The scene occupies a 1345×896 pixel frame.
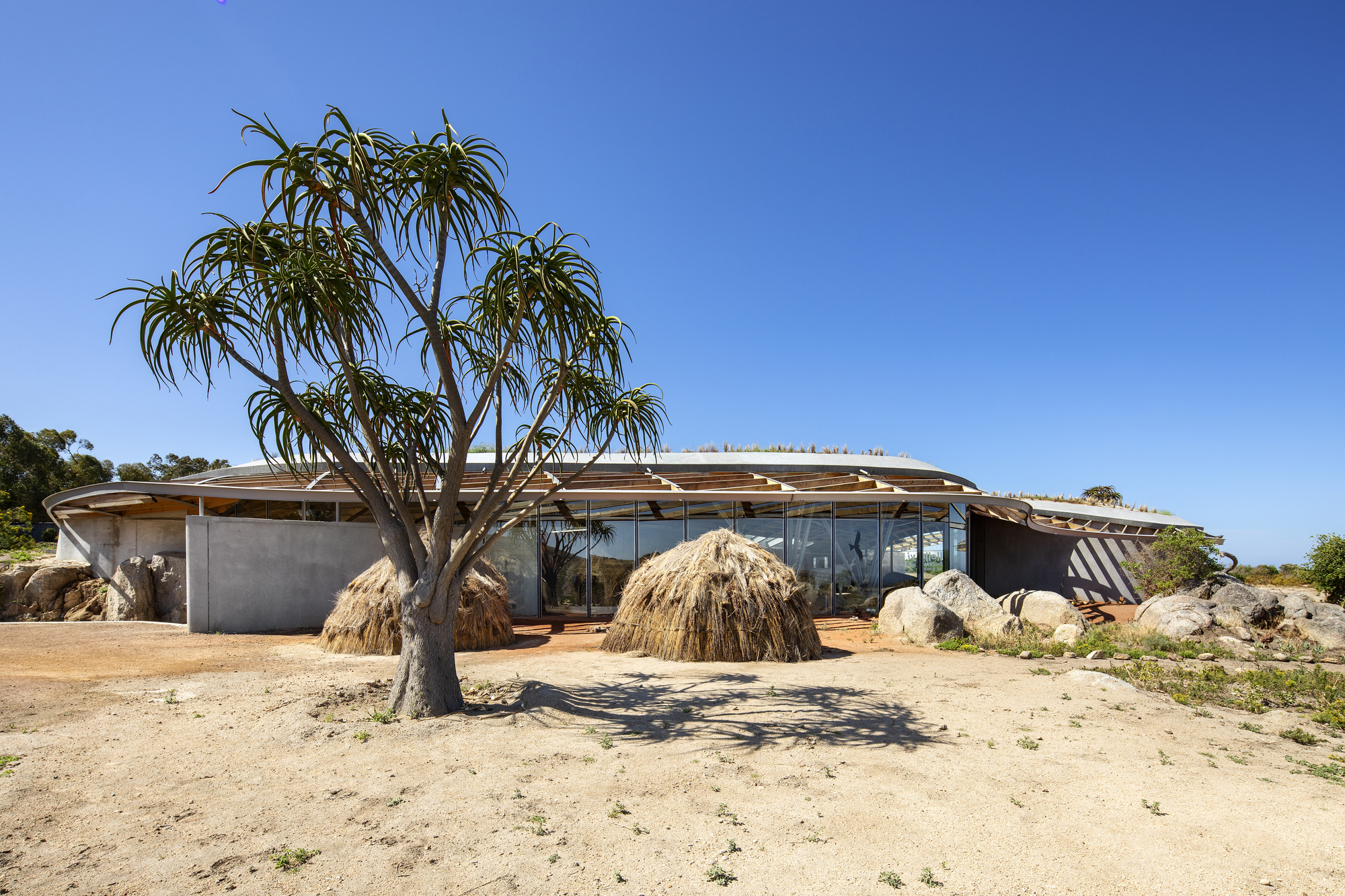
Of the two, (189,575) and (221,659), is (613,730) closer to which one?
(221,659)

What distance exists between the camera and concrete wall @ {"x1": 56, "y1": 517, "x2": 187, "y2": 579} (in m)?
15.1

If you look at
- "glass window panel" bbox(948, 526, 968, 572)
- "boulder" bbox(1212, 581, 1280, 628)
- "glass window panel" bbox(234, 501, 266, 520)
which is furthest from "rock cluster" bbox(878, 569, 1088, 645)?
"glass window panel" bbox(234, 501, 266, 520)

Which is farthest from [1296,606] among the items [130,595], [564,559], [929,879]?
[130,595]

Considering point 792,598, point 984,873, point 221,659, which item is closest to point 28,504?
point 221,659

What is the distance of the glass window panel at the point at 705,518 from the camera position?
576 inches

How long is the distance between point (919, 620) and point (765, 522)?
442 cm

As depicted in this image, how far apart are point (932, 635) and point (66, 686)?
10601mm

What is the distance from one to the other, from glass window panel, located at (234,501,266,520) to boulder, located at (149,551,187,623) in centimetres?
176

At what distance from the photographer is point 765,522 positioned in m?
14.8

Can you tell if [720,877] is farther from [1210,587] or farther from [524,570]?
[1210,587]

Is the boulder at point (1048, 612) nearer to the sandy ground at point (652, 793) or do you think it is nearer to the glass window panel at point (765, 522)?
the glass window panel at point (765, 522)

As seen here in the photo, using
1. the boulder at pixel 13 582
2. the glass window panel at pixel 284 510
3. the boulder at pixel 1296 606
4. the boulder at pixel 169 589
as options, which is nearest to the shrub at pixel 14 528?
the boulder at pixel 13 582

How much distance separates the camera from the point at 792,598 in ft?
30.6

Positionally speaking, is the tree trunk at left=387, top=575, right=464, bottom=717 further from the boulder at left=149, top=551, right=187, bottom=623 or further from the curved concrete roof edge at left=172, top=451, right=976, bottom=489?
the curved concrete roof edge at left=172, top=451, right=976, bottom=489
